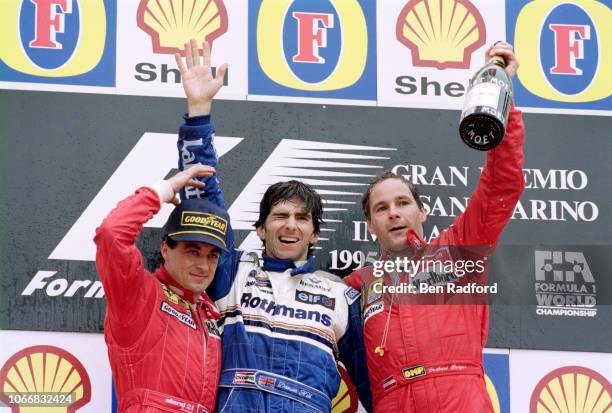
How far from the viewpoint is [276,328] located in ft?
12.1

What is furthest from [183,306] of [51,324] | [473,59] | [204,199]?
[473,59]

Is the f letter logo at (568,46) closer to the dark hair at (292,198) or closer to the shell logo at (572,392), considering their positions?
the shell logo at (572,392)

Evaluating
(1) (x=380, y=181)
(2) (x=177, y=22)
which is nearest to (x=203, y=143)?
(1) (x=380, y=181)

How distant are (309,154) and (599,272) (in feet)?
4.69

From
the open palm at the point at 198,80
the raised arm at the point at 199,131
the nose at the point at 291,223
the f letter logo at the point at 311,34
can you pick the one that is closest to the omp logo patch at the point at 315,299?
the nose at the point at 291,223

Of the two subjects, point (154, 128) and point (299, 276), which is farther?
point (154, 128)

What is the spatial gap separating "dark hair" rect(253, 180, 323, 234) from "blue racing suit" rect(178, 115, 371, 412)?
0.18 m

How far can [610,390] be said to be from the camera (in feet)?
14.6

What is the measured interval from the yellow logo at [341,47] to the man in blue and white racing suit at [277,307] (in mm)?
766

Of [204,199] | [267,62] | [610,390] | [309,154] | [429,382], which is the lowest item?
[429,382]

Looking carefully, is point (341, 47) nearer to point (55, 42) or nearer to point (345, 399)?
point (55, 42)

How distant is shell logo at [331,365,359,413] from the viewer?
4.32 m

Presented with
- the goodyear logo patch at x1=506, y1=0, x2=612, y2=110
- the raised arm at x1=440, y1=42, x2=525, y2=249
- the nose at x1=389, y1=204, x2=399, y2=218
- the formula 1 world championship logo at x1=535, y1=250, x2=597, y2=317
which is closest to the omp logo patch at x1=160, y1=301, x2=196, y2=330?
the nose at x1=389, y1=204, x2=399, y2=218

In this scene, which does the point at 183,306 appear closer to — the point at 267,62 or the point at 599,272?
the point at 267,62
